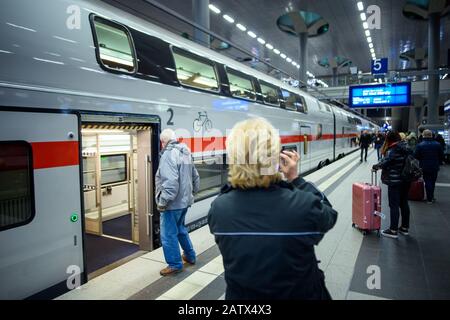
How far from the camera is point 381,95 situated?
13711 mm

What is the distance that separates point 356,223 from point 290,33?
16.7m

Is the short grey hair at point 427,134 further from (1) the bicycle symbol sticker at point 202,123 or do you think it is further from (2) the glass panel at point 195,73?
(1) the bicycle symbol sticker at point 202,123

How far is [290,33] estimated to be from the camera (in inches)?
747

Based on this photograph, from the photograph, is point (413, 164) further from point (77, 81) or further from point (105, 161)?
point (105, 161)

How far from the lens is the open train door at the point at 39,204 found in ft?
8.49

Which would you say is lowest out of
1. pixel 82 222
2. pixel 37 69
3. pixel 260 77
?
pixel 82 222

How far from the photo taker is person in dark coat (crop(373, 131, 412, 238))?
15.4 feet

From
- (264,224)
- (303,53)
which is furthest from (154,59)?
(303,53)

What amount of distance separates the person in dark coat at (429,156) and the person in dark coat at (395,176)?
2.55 meters

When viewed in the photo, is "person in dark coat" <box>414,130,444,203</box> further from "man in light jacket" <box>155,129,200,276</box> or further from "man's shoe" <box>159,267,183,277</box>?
"man's shoe" <box>159,267,183,277</box>

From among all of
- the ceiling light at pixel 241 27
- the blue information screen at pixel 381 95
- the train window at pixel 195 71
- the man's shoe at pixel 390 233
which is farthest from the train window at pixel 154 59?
the ceiling light at pixel 241 27

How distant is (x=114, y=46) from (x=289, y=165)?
305 centimetres

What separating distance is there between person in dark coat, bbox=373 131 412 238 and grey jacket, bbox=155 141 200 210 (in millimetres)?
3150
